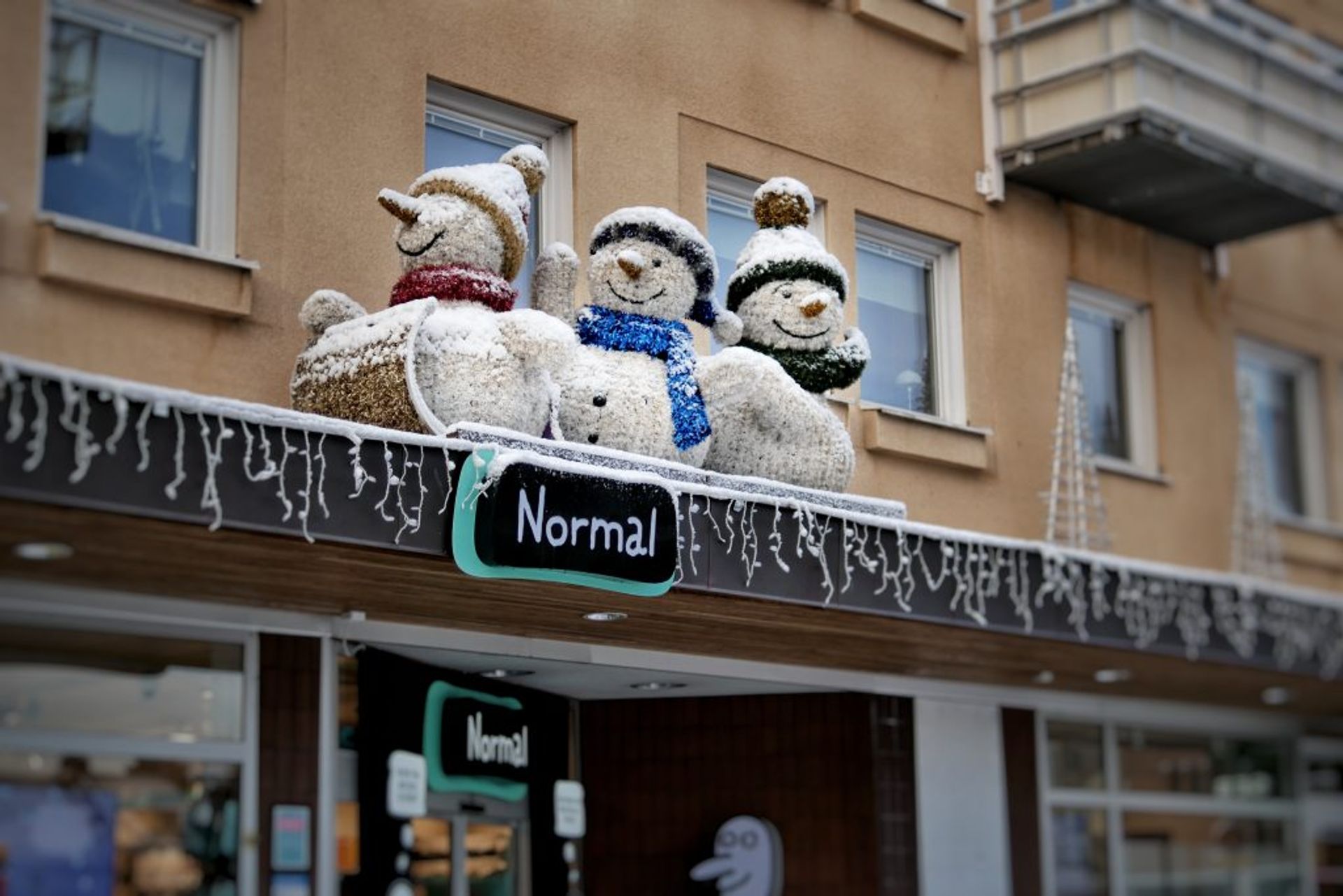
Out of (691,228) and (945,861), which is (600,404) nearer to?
(691,228)

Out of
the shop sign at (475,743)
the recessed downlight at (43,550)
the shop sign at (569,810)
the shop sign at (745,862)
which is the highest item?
the recessed downlight at (43,550)

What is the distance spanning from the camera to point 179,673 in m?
8.39

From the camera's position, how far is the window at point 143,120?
823cm

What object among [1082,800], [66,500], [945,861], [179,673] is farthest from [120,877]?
[1082,800]

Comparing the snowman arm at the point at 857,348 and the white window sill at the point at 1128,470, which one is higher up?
the white window sill at the point at 1128,470

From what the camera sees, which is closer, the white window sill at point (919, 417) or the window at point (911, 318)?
the white window sill at point (919, 417)

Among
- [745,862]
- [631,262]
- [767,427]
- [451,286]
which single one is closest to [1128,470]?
[745,862]


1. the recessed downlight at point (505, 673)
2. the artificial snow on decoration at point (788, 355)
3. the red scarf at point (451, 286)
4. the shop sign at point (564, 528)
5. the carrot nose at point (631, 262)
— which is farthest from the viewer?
the recessed downlight at point (505, 673)

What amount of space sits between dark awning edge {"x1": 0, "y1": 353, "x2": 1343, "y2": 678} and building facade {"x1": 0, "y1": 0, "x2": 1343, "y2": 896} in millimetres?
60

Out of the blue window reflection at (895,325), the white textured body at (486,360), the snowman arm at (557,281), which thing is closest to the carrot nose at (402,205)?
the white textured body at (486,360)

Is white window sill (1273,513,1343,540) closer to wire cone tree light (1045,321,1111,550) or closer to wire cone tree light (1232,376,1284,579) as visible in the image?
wire cone tree light (1232,376,1284,579)

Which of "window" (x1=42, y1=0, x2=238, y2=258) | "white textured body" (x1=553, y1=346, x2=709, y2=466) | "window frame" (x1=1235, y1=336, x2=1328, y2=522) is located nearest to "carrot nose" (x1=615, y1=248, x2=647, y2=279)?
"white textured body" (x1=553, y1=346, x2=709, y2=466)

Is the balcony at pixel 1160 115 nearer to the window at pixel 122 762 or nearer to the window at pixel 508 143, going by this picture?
the window at pixel 508 143

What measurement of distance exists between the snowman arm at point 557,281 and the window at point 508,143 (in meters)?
0.76
